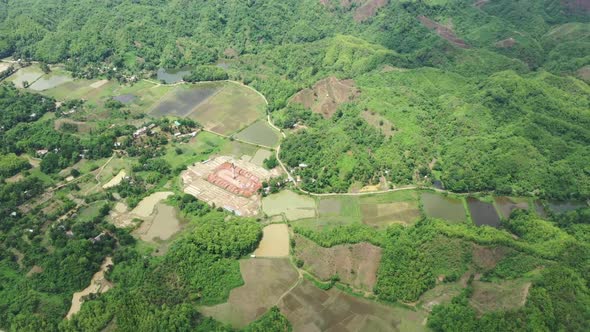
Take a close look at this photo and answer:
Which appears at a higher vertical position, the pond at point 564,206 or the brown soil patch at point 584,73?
the brown soil patch at point 584,73

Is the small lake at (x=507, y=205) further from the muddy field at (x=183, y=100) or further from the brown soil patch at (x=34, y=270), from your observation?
the brown soil patch at (x=34, y=270)

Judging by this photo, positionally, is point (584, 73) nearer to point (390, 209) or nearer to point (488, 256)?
point (390, 209)

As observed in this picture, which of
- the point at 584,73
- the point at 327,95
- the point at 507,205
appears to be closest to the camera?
the point at 507,205

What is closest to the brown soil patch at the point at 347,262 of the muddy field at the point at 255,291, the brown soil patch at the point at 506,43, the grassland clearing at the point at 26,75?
the muddy field at the point at 255,291

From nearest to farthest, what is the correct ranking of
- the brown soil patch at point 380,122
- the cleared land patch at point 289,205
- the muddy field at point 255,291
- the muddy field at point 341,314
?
the muddy field at point 341,314 → the muddy field at point 255,291 → the cleared land patch at point 289,205 → the brown soil patch at point 380,122

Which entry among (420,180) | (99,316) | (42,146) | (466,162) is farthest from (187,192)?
(466,162)

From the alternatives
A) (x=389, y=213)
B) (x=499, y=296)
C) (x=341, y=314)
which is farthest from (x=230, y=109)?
(x=499, y=296)
